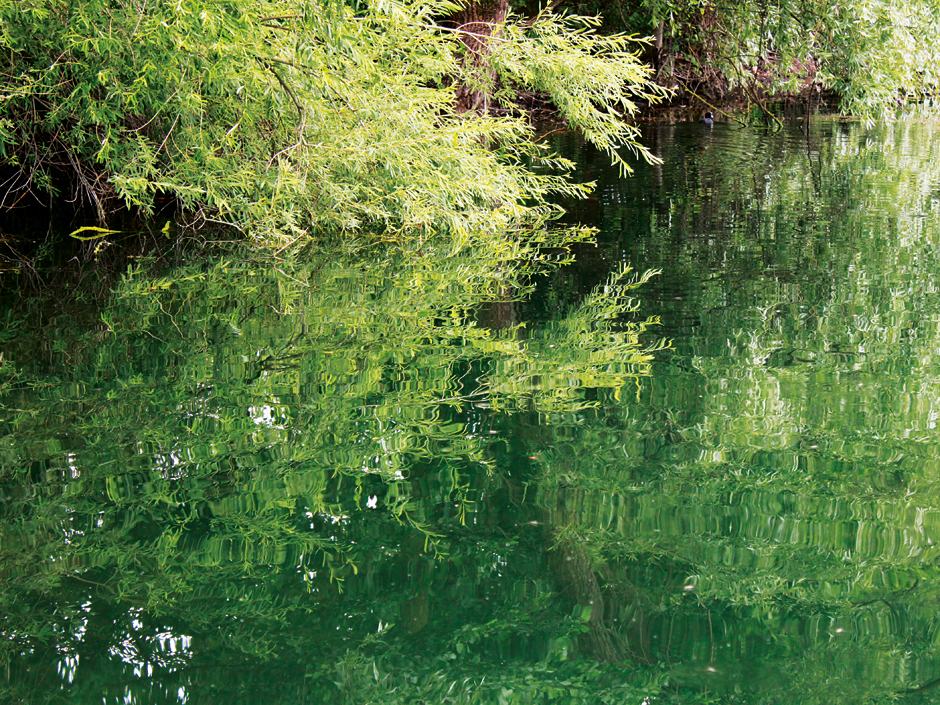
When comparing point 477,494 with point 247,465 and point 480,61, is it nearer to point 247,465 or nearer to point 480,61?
point 247,465

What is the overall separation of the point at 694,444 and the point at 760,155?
11.8 meters

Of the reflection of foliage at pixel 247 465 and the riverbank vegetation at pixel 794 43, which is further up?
the riverbank vegetation at pixel 794 43

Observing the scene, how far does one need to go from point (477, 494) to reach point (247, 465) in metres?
0.95

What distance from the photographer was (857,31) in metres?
13.0

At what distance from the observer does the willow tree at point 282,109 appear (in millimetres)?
7508

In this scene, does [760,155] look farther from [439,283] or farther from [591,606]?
[591,606]

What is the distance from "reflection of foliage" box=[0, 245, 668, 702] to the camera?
2.96 m

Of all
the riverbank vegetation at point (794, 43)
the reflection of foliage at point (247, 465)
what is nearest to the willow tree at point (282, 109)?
the reflection of foliage at point (247, 465)

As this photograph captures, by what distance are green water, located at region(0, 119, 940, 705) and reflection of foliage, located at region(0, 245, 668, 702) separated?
0.01 meters

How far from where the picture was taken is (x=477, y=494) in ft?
12.4

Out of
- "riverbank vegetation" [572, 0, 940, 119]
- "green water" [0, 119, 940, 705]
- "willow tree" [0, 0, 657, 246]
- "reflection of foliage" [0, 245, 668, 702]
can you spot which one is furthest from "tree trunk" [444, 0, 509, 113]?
"riverbank vegetation" [572, 0, 940, 119]

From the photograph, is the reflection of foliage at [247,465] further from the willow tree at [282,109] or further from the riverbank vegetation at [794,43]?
the riverbank vegetation at [794,43]

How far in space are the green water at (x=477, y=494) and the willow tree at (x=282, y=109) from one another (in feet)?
5.76

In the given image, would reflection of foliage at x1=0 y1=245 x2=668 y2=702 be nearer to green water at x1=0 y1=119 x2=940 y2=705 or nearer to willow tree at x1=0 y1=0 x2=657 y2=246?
green water at x1=0 y1=119 x2=940 y2=705
